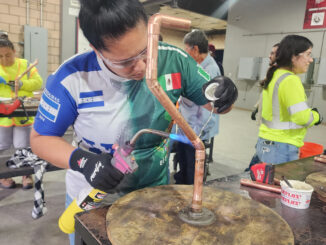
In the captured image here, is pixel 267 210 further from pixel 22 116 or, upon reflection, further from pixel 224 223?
pixel 22 116

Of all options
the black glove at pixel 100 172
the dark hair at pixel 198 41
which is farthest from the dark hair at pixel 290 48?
the black glove at pixel 100 172

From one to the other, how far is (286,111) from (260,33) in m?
6.96

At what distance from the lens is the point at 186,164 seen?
2670 mm

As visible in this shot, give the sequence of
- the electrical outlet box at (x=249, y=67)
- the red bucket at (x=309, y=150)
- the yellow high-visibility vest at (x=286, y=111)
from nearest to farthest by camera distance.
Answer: the yellow high-visibility vest at (x=286, y=111)
the red bucket at (x=309, y=150)
the electrical outlet box at (x=249, y=67)

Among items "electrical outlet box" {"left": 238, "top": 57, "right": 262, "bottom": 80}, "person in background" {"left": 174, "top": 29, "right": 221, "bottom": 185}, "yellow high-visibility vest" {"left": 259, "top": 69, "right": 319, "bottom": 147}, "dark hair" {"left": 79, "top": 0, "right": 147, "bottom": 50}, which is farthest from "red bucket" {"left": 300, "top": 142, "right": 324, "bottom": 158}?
"electrical outlet box" {"left": 238, "top": 57, "right": 262, "bottom": 80}

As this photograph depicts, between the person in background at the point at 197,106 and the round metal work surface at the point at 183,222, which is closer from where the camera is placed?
the round metal work surface at the point at 183,222

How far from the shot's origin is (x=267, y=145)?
189 centimetres

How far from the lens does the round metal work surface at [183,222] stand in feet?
2.23

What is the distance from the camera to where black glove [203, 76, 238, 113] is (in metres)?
0.92

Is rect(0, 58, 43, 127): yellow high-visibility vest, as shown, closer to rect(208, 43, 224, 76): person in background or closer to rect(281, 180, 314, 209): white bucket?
rect(208, 43, 224, 76): person in background

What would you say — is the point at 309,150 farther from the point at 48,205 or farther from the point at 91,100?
the point at 48,205

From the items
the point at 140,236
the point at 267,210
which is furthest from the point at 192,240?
the point at 267,210

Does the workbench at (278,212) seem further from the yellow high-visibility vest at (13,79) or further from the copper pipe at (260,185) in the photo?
the yellow high-visibility vest at (13,79)

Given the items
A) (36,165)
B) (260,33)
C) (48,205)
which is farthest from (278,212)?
(260,33)
